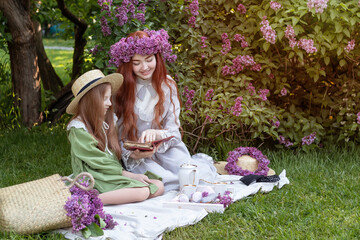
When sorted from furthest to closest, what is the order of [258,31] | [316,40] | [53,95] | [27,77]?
[53,95]
[27,77]
[258,31]
[316,40]

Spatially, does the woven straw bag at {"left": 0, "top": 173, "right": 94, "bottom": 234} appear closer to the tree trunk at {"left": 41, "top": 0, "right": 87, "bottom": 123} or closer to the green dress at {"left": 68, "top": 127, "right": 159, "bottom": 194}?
the green dress at {"left": 68, "top": 127, "right": 159, "bottom": 194}

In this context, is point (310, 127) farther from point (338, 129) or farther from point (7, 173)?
point (7, 173)

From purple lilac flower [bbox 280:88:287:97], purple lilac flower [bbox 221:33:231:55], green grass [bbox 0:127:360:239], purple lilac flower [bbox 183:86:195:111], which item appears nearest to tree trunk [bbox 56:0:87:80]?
green grass [bbox 0:127:360:239]

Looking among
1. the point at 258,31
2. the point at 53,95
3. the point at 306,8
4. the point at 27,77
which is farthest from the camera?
the point at 53,95

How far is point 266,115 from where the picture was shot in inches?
188

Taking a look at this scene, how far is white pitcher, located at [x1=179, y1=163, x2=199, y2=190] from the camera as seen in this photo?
3.78m

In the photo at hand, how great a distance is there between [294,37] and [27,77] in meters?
2.92

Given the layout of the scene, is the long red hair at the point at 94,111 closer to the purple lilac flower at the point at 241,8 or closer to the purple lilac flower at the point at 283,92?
the purple lilac flower at the point at 241,8

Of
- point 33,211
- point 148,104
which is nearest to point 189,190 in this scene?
point 148,104

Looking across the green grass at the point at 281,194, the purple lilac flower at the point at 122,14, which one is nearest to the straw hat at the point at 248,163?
the green grass at the point at 281,194

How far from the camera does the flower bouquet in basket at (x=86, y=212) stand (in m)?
2.95

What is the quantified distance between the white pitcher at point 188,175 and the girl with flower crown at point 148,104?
0.65 feet

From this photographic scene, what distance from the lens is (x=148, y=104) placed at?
4.05 meters

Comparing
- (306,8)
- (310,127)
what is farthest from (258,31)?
(310,127)
